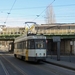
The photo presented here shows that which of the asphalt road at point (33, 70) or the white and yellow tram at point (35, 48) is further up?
the white and yellow tram at point (35, 48)

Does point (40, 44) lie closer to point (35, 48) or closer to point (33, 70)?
point (35, 48)

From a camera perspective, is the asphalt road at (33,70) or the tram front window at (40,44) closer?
the asphalt road at (33,70)

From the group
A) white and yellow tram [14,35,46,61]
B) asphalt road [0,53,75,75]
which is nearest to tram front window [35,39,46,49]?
white and yellow tram [14,35,46,61]

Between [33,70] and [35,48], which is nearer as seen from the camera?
[33,70]

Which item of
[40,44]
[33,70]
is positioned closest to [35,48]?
[40,44]

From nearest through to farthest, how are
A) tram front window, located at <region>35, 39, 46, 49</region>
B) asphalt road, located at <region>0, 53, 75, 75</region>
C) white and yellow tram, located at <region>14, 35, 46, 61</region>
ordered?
asphalt road, located at <region>0, 53, 75, 75</region> < white and yellow tram, located at <region>14, 35, 46, 61</region> < tram front window, located at <region>35, 39, 46, 49</region>

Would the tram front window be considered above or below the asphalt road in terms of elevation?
above

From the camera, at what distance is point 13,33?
267 ft

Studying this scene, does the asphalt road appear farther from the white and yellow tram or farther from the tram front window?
the tram front window

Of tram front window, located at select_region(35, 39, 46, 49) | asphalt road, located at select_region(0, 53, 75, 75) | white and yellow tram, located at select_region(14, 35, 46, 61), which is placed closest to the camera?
asphalt road, located at select_region(0, 53, 75, 75)

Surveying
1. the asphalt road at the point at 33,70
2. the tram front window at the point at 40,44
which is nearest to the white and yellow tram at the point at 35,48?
the tram front window at the point at 40,44

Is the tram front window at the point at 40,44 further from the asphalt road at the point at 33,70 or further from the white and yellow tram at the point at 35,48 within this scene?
the asphalt road at the point at 33,70

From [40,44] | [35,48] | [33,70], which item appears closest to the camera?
[33,70]

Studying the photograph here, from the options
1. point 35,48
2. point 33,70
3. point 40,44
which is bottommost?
point 33,70
